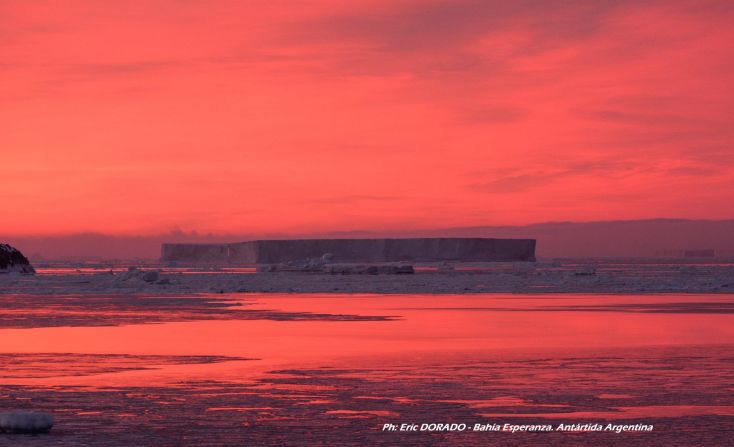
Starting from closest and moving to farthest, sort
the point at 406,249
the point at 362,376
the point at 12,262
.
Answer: the point at 362,376 → the point at 12,262 → the point at 406,249

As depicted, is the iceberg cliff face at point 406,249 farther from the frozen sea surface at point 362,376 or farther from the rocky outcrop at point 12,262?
the frozen sea surface at point 362,376

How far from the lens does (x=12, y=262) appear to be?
41281 millimetres

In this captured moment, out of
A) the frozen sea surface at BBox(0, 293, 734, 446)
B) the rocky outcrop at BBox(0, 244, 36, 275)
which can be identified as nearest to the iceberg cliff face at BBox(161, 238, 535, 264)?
the rocky outcrop at BBox(0, 244, 36, 275)

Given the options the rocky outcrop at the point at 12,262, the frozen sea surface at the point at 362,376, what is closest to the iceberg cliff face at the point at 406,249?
the rocky outcrop at the point at 12,262

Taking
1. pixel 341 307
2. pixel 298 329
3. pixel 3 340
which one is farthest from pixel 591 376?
pixel 341 307

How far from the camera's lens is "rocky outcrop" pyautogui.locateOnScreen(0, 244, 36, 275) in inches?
1575

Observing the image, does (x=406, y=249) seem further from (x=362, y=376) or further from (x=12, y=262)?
(x=362, y=376)

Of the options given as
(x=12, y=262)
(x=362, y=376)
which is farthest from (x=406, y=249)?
(x=362, y=376)

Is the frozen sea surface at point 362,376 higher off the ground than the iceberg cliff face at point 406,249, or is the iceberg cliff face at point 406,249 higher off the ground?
the iceberg cliff face at point 406,249

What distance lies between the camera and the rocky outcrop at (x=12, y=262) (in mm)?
40000

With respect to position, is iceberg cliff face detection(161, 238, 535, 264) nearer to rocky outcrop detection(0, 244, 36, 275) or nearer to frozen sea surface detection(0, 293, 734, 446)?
rocky outcrop detection(0, 244, 36, 275)

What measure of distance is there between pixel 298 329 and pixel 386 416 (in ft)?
22.5

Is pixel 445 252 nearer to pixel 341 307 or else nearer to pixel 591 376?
pixel 341 307

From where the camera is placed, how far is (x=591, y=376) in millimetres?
8023
